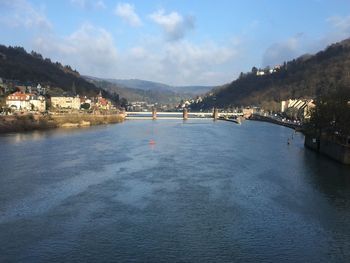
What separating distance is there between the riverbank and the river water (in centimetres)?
1322

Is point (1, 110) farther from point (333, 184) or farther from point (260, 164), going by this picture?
point (333, 184)

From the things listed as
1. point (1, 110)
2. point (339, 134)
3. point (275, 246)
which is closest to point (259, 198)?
point (275, 246)

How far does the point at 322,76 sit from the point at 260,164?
52448mm

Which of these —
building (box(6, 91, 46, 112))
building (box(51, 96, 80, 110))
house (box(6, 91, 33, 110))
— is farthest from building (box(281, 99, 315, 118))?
house (box(6, 91, 33, 110))

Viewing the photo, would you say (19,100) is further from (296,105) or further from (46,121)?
(296,105)

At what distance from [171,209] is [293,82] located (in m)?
69.6

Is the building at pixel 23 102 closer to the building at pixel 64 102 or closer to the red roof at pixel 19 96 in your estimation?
the red roof at pixel 19 96

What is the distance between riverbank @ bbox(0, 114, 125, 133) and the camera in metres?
32.7

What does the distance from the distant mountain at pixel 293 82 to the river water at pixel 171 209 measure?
40.2 metres

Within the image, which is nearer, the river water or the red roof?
the river water

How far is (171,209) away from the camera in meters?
11.0

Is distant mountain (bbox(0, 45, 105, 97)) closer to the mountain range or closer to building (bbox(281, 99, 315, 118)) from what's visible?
the mountain range

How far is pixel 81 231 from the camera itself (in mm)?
9391

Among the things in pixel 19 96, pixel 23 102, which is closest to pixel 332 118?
pixel 23 102
